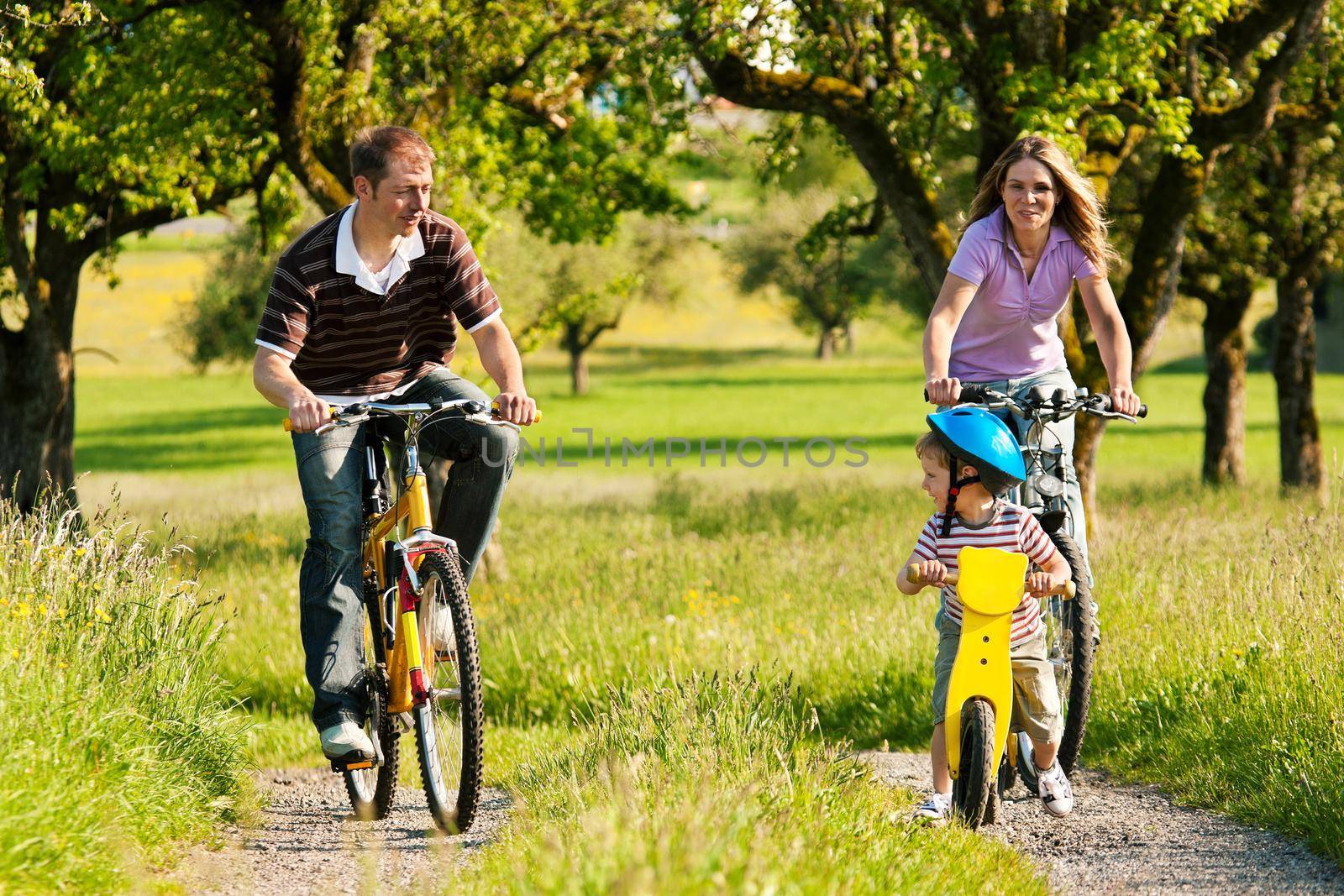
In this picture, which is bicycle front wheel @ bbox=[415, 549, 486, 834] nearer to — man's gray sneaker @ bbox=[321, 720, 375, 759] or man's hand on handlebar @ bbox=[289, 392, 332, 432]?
man's gray sneaker @ bbox=[321, 720, 375, 759]

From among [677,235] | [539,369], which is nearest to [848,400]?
[677,235]

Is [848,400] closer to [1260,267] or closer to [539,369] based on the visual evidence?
[539,369]

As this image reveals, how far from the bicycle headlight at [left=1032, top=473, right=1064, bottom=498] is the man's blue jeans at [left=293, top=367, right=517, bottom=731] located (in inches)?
72.9

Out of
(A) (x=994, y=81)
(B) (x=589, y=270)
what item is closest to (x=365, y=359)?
(A) (x=994, y=81)

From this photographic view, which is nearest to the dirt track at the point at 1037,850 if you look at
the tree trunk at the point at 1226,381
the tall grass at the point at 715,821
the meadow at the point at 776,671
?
the meadow at the point at 776,671

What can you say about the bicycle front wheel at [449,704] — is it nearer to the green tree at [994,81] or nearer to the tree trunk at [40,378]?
the green tree at [994,81]

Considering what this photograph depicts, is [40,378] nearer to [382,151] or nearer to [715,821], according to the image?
[382,151]

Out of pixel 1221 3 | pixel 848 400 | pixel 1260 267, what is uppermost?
pixel 1221 3

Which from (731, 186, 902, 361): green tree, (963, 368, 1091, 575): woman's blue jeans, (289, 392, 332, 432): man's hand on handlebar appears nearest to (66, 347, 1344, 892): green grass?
(963, 368, 1091, 575): woman's blue jeans

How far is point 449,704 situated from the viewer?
4.79 m

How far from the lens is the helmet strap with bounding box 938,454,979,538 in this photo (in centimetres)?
435

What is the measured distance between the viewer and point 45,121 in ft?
32.6

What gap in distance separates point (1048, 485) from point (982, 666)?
2.91ft

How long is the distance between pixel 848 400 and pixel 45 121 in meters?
40.9
